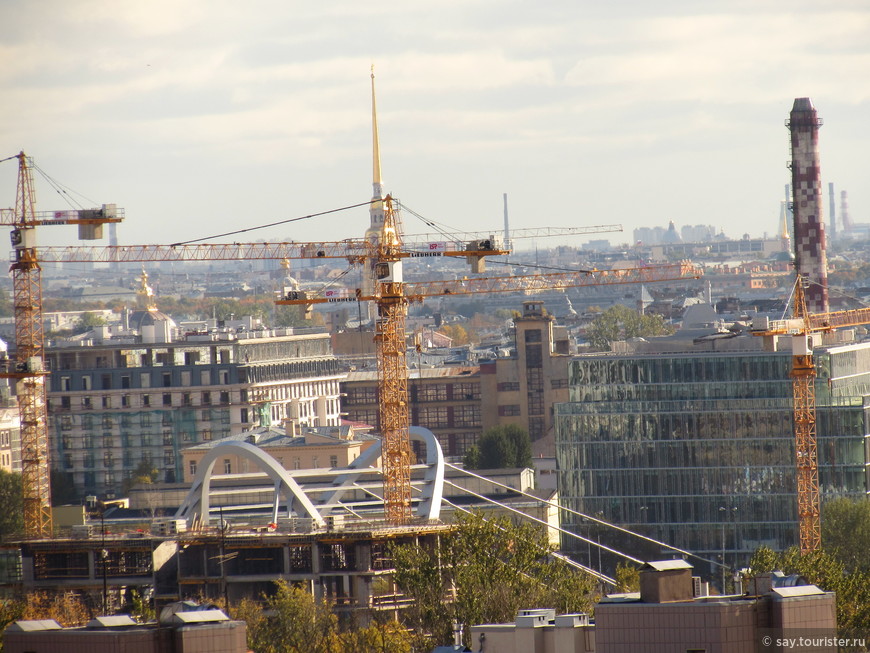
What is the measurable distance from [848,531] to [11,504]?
5333 cm

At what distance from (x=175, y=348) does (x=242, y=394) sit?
8.87m

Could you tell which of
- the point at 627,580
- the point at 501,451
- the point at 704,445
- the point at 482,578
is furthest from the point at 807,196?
the point at 482,578

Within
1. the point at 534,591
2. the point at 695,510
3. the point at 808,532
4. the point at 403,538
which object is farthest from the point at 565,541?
the point at 534,591

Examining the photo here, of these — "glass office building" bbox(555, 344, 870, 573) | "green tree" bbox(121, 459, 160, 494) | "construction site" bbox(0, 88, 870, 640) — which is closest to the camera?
"construction site" bbox(0, 88, 870, 640)

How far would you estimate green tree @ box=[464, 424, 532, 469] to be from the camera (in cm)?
17888

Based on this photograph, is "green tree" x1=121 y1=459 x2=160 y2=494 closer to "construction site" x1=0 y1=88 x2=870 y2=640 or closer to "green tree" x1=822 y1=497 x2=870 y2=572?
"construction site" x1=0 y1=88 x2=870 y2=640

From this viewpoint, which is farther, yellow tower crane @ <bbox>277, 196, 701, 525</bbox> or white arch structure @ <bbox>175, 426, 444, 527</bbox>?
yellow tower crane @ <bbox>277, 196, 701, 525</bbox>

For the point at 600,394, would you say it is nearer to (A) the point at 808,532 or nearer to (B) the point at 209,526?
(A) the point at 808,532

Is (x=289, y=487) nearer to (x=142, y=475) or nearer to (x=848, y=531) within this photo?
(x=848, y=531)

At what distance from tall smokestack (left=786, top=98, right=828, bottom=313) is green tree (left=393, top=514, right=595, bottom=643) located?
260 ft

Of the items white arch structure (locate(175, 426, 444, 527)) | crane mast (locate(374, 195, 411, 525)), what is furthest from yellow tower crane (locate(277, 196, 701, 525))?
white arch structure (locate(175, 426, 444, 527))

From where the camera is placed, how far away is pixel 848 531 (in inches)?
4781

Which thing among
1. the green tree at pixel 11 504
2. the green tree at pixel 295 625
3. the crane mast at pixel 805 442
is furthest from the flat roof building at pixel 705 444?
the green tree at pixel 295 625

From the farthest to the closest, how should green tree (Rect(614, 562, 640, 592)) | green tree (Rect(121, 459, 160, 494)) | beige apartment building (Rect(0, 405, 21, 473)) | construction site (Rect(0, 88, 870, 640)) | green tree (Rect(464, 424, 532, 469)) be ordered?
beige apartment building (Rect(0, 405, 21, 473)), green tree (Rect(121, 459, 160, 494)), green tree (Rect(464, 424, 532, 469)), construction site (Rect(0, 88, 870, 640)), green tree (Rect(614, 562, 640, 592))
